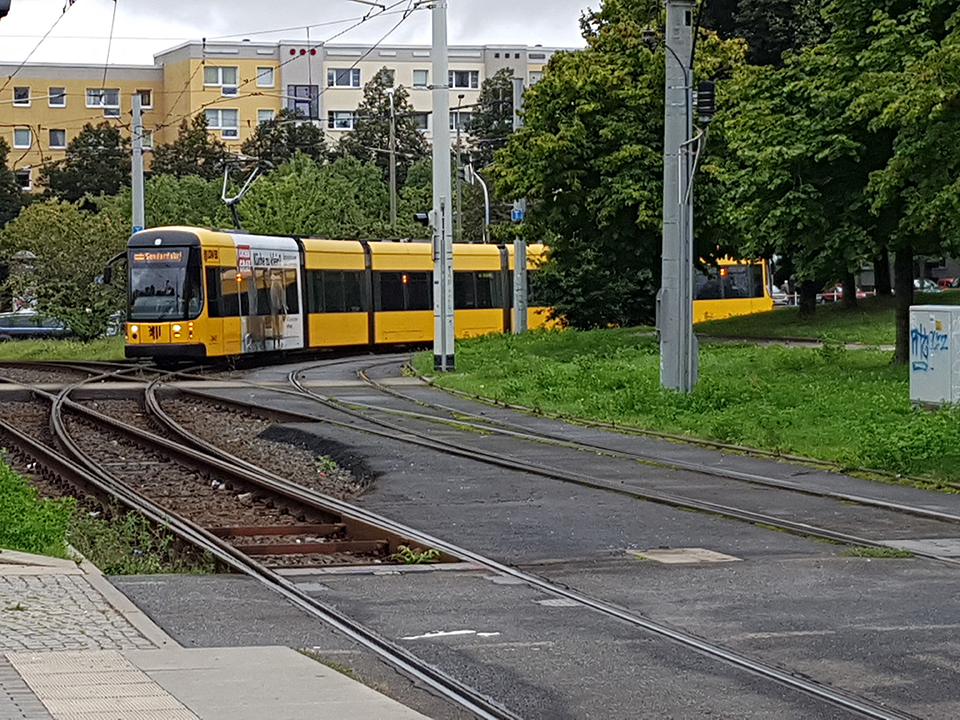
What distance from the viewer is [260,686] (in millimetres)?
6941

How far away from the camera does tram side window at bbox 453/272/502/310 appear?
46.9 metres

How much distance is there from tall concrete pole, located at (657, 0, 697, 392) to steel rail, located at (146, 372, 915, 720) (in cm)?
1105

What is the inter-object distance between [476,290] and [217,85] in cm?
4975

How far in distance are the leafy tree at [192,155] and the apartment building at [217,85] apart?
1.80 meters

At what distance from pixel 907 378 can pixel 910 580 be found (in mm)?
14904

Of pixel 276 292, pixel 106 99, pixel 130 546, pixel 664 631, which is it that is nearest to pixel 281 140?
pixel 106 99

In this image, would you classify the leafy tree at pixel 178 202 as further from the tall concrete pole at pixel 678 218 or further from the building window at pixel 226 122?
the tall concrete pole at pixel 678 218

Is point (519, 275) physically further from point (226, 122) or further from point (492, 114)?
point (226, 122)

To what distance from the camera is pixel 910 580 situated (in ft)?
33.9

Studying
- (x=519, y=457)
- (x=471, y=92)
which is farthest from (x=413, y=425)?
(x=471, y=92)

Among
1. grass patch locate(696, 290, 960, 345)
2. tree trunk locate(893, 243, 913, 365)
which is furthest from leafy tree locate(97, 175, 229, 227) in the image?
tree trunk locate(893, 243, 913, 365)

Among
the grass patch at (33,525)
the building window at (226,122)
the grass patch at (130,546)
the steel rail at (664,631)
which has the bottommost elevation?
the grass patch at (130,546)

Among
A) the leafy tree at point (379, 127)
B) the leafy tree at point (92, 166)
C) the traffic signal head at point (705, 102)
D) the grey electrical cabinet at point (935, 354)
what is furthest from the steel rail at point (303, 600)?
the leafy tree at point (92, 166)

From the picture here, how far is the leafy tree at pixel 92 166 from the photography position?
91.2 m
